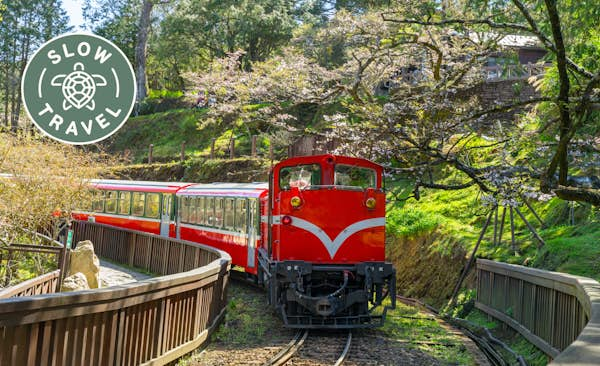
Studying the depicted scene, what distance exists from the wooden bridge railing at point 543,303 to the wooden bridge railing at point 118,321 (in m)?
4.15

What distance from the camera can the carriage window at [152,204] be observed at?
24.8 m

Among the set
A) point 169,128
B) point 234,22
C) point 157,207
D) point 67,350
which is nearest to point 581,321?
point 67,350

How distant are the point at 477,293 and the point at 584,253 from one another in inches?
93.7

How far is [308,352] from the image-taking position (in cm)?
1003

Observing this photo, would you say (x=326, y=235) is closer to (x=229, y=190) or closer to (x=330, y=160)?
(x=330, y=160)

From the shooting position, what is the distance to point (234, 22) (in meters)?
44.5

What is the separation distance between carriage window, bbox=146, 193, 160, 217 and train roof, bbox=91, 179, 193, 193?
22 cm

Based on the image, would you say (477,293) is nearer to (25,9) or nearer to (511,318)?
(511,318)

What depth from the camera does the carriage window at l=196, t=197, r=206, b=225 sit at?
21.3 meters

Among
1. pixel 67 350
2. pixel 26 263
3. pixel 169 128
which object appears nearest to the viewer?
pixel 67 350

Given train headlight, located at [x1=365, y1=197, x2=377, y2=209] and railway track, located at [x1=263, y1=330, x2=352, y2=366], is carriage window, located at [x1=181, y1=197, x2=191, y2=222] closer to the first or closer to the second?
train headlight, located at [x1=365, y1=197, x2=377, y2=209]

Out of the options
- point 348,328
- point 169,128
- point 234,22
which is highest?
point 234,22

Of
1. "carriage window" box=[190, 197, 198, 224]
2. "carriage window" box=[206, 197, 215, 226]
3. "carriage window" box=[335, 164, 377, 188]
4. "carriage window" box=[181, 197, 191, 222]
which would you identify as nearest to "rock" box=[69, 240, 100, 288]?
"carriage window" box=[206, 197, 215, 226]

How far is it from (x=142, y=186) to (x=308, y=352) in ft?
57.0
